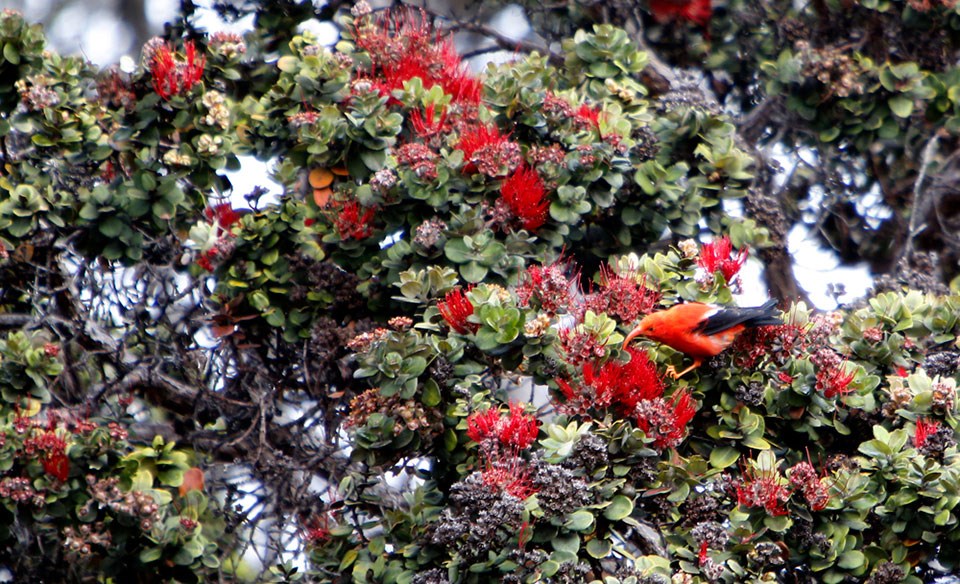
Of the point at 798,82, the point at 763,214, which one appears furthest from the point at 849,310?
→ the point at 798,82

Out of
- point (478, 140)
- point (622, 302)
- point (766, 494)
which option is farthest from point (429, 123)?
point (766, 494)

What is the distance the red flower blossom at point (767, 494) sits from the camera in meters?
3.37

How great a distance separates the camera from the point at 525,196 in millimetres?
4250

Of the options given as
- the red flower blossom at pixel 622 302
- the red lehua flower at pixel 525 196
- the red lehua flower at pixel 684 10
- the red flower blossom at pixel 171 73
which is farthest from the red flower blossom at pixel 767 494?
the red lehua flower at pixel 684 10

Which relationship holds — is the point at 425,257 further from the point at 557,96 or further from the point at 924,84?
the point at 924,84

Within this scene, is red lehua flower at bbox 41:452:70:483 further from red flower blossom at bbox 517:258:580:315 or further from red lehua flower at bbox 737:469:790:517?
red lehua flower at bbox 737:469:790:517

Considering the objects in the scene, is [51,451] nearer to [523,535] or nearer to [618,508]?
[523,535]

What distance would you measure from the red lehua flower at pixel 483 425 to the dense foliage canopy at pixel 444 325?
0.02 meters

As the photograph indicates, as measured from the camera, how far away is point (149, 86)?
4.60 m

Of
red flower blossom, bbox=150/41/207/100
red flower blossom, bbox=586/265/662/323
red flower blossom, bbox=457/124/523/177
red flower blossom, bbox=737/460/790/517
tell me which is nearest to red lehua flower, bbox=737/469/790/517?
red flower blossom, bbox=737/460/790/517

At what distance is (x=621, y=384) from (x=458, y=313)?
604 millimetres

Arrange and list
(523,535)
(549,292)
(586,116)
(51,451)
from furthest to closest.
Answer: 1. (586,116)
2. (51,451)
3. (549,292)
4. (523,535)

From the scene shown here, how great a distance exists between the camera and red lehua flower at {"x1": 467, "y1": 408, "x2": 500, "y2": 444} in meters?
3.42

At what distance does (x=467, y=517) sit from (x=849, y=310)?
87.5 inches
